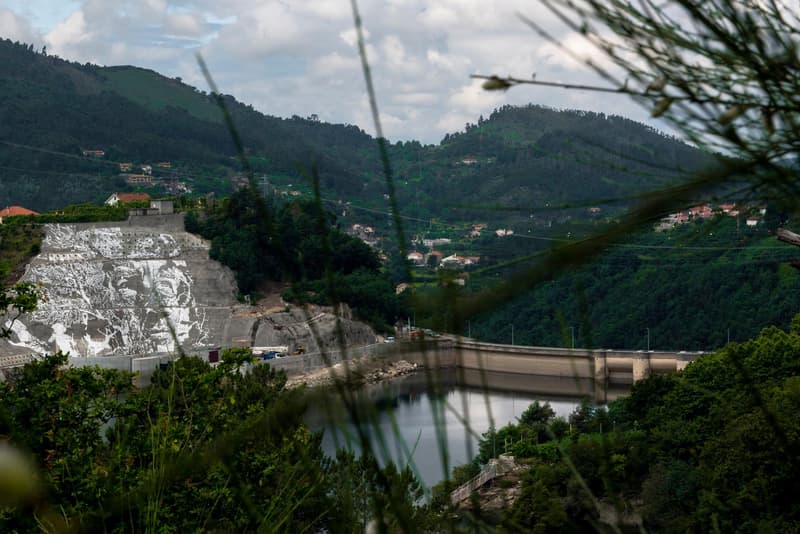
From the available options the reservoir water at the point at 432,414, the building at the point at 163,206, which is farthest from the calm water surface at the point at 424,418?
the building at the point at 163,206

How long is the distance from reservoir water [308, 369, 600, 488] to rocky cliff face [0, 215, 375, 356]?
4122 millimetres

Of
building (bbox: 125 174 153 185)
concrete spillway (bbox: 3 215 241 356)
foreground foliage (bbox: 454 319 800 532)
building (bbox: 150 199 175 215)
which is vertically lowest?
foreground foliage (bbox: 454 319 800 532)

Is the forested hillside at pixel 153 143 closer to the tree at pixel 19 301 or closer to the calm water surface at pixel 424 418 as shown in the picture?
the calm water surface at pixel 424 418

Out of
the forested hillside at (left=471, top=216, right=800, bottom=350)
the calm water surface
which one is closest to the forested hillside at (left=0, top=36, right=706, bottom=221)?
the forested hillside at (left=471, top=216, right=800, bottom=350)

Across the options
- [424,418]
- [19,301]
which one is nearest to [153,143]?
[424,418]

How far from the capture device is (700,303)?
18203 mm

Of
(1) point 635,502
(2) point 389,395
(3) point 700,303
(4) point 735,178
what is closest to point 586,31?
(4) point 735,178

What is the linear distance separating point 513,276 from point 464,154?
42749 mm

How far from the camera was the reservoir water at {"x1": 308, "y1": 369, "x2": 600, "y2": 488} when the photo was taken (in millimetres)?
598

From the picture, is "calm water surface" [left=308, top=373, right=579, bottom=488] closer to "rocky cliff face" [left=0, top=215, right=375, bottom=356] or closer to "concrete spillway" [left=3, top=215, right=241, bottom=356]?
"rocky cliff face" [left=0, top=215, right=375, bottom=356]

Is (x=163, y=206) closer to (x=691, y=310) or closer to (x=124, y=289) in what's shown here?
(x=124, y=289)

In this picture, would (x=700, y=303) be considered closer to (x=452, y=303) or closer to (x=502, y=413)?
(x=502, y=413)

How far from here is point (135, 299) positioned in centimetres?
2433

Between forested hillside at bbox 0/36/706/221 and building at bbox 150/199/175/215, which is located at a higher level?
forested hillside at bbox 0/36/706/221
